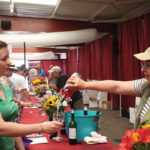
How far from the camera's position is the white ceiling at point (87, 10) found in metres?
4.71

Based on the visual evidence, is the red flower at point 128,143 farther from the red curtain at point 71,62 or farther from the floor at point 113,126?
the red curtain at point 71,62

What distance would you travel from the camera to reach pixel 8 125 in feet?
4.04

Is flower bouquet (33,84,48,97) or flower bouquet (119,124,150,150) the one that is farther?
flower bouquet (33,84,48,97)

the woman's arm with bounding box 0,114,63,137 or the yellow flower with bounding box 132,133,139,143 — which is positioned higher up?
the yellow flower with bounding box 132,133,139,143

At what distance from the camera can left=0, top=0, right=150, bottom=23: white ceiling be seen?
471 centimetres

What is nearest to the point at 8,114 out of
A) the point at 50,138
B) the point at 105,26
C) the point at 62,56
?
the point at 50,138

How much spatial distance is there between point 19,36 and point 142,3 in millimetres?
3508

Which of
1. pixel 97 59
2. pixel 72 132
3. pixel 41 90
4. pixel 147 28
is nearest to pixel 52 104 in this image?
pixel 72 132

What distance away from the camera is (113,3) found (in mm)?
4680

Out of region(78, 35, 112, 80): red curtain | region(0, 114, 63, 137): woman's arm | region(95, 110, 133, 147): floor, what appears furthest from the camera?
region(78, 35, 112, 80): red curtain

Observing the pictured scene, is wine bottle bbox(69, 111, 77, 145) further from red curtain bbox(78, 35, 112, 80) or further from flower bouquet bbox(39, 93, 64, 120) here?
red curtain bbox(78, 35, 112, 80)

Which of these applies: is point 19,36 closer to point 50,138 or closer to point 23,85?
point 23,85

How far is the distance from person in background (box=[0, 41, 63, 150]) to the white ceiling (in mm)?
3447

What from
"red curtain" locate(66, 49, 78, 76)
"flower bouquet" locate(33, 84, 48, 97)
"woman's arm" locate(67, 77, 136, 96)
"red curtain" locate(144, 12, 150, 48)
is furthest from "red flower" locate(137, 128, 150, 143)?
"red curtain" locate(66, 49, 78, 76)
